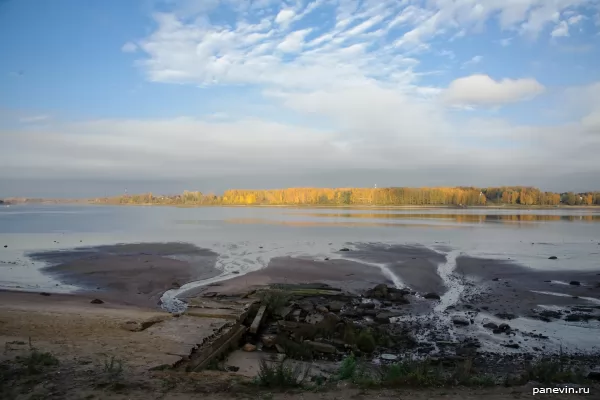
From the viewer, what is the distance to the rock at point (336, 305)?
46.1 ft

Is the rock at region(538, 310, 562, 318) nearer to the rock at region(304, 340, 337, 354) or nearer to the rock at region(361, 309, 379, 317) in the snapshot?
the rock at region(361, 309, 379, 317)

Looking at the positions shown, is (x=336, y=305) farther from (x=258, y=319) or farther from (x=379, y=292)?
(x=258, y=319)

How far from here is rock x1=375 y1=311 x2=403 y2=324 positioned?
12.8m

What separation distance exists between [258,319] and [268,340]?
114 centimetres

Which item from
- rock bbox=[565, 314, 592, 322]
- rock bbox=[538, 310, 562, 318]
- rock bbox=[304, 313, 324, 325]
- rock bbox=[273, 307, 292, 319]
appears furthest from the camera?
rock bbox=[538, 310, 562, 318]

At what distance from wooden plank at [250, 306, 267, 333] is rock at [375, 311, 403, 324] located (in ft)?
11.1

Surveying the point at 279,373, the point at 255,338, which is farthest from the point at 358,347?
the point at 279,373

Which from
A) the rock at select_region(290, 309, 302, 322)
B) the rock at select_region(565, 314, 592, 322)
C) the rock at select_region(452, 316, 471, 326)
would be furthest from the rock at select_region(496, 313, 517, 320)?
the rock at select_region(290, 309, 302, 322)

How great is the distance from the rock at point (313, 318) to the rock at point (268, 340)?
1463 millimetres

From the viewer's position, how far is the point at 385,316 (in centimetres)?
1338

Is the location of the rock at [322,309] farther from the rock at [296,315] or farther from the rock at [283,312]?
the rock at [283,312]

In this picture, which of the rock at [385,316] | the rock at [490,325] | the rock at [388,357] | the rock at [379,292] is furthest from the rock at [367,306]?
the rock at [388,357]

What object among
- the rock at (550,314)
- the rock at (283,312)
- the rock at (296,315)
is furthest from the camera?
the rock at (550,314)

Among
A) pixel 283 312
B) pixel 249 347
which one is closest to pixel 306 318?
pixel 283 312
